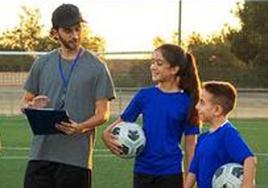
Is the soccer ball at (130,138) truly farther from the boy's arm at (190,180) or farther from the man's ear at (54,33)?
the man's ear at (54,33)

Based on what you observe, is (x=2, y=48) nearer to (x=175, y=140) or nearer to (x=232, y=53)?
(x=232, y=53)

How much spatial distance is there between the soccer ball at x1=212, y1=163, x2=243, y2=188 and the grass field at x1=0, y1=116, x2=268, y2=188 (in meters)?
5.25

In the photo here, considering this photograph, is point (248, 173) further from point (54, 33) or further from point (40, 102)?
point (54, 33)

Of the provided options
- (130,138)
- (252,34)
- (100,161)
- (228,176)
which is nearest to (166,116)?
(130,138)

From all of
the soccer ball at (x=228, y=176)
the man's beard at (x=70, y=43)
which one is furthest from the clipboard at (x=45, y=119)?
the soccer ball at (x=228, y=176)

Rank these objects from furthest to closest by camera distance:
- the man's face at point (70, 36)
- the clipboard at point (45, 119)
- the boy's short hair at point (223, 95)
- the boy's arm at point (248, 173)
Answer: the man's face at point (70, 36) → the clipboard at point (45, 119) → the boy's short hair at point (223, 95) → the boy's arm at point (248, 173)

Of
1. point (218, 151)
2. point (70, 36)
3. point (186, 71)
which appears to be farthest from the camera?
point (186, 71)

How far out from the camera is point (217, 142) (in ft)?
17.0

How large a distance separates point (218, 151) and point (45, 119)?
3.84 ft

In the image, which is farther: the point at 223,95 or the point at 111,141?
the point at 111,141

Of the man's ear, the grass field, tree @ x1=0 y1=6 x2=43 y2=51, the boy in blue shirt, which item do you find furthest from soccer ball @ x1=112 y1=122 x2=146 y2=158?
tree @ x1=0 y1=6 x2=43 y2=51

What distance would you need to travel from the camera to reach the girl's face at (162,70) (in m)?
5.76

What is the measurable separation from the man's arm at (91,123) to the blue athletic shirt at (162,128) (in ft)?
0.95

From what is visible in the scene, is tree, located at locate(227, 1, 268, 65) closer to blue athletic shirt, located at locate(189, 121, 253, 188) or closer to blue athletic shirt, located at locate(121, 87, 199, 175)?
blue athletic shirt, located at locate(121, 87, 199, 175)
